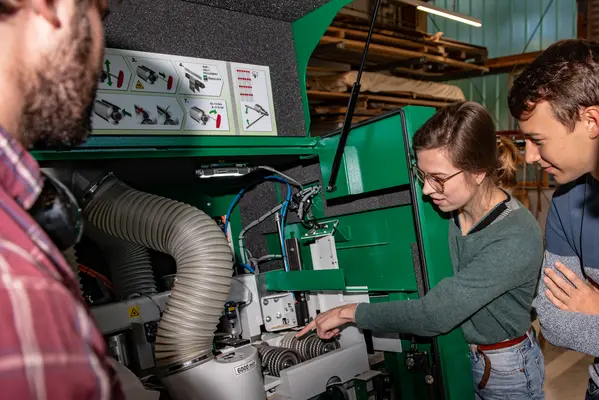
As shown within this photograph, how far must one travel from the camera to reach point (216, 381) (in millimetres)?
1323

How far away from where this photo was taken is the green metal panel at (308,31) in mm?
1694

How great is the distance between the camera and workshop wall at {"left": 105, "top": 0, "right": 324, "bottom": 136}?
139 centimetres

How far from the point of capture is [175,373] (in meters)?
1.32

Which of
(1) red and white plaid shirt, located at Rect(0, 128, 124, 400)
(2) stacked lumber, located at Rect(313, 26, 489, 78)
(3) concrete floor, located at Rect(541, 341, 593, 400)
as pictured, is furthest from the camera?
(2) stacked lumber, located at Rect(313, 26, 489, 78)

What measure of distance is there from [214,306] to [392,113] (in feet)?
2.76

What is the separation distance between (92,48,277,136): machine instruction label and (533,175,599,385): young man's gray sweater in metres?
1.00

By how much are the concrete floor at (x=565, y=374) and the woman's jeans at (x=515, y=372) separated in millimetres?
2351

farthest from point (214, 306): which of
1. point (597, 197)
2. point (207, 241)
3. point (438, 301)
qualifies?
point (597, 197)

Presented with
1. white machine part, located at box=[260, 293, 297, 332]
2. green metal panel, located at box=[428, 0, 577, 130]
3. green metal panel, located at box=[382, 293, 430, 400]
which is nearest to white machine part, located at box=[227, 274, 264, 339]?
white machine part, located at box=[260, 293, 297, 332]

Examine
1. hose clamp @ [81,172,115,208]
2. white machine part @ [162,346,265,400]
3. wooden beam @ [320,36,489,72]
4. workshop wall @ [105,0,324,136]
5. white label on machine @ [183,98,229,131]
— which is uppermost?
wooden beam @ [320,36,489,72]

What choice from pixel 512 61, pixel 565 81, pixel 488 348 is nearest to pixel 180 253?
pixel 488 348

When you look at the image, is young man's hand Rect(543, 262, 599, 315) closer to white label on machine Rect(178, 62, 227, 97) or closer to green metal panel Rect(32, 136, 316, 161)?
green metal panel Rect(32, 136, 316, 161)

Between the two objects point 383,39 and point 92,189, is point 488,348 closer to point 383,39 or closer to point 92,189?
point 92,189

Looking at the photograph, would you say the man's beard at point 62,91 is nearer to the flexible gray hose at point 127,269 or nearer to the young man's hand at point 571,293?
the flexible gray hose at point 127,269
